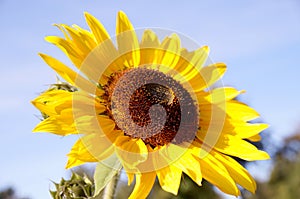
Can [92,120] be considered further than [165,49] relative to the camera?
No

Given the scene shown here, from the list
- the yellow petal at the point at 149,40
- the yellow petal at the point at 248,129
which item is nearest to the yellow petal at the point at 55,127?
the yellow petal at the point at 149,40

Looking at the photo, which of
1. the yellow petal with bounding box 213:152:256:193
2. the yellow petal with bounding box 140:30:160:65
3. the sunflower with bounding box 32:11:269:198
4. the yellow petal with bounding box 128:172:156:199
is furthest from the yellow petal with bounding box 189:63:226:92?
the yellow petal with bounding box 128:172:156:199

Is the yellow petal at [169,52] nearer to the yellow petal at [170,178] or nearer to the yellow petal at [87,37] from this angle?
the yellow petal at [87,37]

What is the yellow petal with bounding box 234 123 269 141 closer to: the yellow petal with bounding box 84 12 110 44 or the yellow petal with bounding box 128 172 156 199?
the yellow petal with bounding box 128 172 156 199

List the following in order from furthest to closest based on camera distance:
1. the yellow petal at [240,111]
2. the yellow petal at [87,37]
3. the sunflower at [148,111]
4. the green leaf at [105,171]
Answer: the yellow petal at [240,111] < the yellow petal at [87,37] < the sunflower at [148,111] < the green leaf at [105,171]

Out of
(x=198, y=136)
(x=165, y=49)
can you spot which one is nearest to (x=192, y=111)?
(x=198, y=136)

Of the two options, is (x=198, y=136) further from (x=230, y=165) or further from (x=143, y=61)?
Answer: (x=143, y=61)
